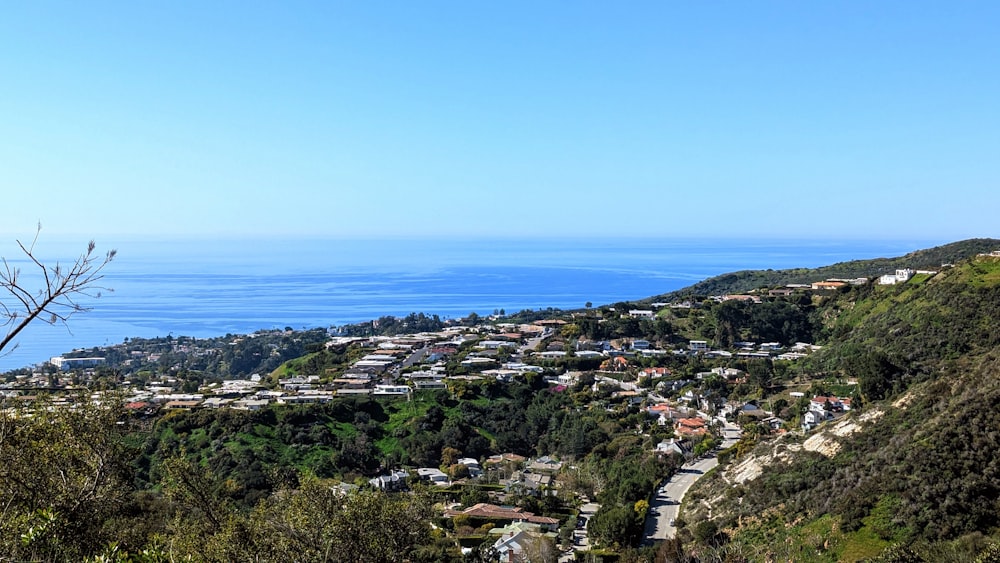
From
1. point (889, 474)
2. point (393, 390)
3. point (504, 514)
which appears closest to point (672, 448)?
point (504, 514)

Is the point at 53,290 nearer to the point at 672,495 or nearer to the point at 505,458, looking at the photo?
the point at 672,495

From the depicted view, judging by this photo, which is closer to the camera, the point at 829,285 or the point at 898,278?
the point at 898,278

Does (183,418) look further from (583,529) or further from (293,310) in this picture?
(293,310)

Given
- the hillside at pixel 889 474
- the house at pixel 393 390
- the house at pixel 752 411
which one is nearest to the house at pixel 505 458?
the house at pixel 393 390

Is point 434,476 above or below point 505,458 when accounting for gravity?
above

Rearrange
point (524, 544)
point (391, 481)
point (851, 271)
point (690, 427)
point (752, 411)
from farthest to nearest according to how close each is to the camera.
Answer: point (851, 271) → point (752, 411) → point (690, 427) → point (391, 481) → point (524, 544)
